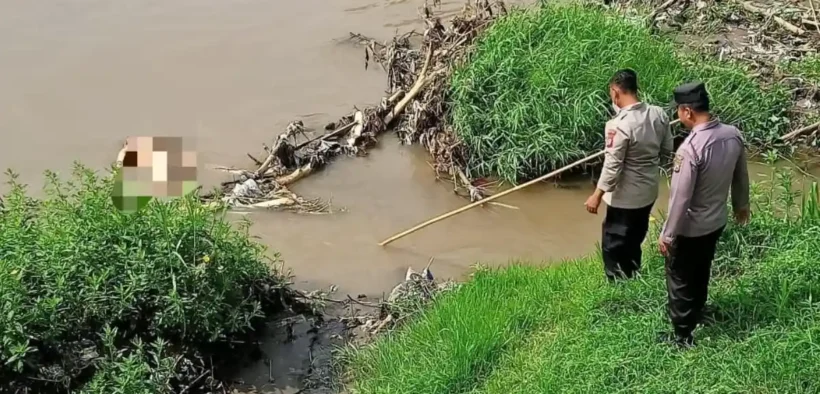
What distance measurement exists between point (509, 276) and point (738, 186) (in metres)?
Answer: 1.68

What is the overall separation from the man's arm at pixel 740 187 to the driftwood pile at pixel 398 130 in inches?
120

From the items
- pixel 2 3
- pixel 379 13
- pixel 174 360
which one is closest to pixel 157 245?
pixel 174 360

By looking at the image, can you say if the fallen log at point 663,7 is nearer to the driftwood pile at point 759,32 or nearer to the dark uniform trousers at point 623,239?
the driftwood pile at point 759,32

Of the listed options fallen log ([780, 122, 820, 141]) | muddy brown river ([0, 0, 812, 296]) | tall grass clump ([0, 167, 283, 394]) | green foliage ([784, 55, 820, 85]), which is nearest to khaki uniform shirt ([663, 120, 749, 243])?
muddy brown river ([0, 0, 812, 296])

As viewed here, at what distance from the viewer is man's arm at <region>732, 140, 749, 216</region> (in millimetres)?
4272

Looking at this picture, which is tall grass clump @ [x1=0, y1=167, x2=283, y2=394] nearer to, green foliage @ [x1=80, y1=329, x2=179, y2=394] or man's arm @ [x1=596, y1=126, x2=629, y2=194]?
green foliage @ [x1=80, y1=329, x2=179, y2=394]

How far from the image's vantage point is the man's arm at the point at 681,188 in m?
4.08

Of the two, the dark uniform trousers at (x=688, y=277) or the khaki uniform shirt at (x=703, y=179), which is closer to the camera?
the khaki uniform shirt at (x=703, y=179)

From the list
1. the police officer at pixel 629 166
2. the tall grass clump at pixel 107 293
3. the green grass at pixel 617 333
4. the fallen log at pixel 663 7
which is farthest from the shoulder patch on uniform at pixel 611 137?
the fallen log at pixel 663 7

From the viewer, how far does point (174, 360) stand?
4.91m

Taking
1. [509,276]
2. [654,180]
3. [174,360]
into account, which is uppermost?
[654,180]

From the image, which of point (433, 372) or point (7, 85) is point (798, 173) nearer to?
point (433, 372)

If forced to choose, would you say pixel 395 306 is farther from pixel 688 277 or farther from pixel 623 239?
pixel 688 277

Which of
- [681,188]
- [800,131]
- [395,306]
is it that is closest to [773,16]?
[800,131]
